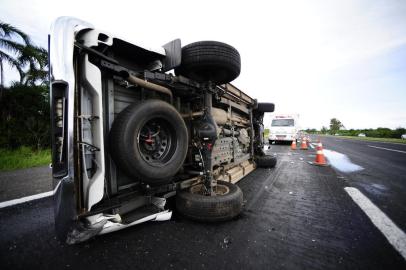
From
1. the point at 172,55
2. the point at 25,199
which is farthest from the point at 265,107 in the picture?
the point at 25,199

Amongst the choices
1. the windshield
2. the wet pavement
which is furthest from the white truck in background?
the wet pavement

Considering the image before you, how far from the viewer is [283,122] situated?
14.8 metres

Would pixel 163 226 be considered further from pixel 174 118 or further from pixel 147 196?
pixel 174 118

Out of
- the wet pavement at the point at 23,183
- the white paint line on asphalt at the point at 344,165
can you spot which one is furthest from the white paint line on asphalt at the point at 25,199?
the white paint line on asphalt at the point at 344,165

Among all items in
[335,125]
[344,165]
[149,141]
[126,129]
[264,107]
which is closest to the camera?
[126,129]

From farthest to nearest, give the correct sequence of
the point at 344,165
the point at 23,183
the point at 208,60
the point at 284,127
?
the point at 284,127, the point at 344,165, the point at 23,183, the point at 208,60

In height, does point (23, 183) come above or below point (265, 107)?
below

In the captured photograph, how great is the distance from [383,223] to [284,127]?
42.5 ft

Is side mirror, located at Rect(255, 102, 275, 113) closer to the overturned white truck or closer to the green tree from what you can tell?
the overturned white truck

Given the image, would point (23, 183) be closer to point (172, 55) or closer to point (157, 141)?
point (157, 141)

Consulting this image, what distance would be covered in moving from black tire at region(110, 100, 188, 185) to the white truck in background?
13.4 m

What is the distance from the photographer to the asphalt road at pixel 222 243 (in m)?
1.56

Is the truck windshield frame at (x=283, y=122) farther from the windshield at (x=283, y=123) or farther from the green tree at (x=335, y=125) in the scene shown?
the green tree at (x=335, y=125)

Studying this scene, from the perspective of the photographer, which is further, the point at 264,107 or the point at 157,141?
the point at 264,107
